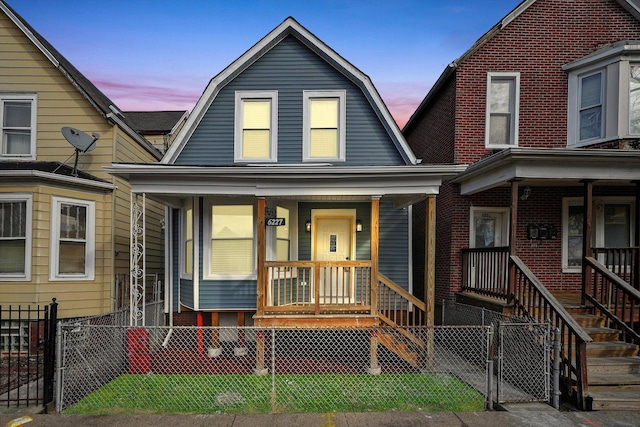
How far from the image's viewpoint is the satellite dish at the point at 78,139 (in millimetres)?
9722

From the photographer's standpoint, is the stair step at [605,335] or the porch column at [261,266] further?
the porch column at [261,266]

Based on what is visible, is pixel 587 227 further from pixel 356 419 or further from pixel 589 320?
pixel 356 419

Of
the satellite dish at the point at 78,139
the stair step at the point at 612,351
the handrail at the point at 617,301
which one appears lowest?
the stair step at the point at 612,351

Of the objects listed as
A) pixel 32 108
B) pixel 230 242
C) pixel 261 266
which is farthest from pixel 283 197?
pixel 32 108

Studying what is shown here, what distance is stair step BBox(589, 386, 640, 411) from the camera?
5988 millimetres

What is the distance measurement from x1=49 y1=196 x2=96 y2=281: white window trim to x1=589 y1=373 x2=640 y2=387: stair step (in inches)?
414

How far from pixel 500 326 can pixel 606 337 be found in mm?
3043

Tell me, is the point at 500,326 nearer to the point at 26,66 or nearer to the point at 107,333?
the point at 107,333

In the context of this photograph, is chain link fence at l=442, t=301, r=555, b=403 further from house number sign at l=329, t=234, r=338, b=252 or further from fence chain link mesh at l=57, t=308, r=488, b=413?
house number sign at l=329, t=234, r=338, b=252

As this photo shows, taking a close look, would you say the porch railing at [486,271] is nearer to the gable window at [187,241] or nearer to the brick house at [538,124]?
the brick house at [538,124]

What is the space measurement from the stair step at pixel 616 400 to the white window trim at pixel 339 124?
6.70 metres

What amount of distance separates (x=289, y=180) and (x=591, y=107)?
778 centimetres

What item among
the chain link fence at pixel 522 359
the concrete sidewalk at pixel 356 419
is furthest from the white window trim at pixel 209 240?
the chain link fence at pixel 522 359

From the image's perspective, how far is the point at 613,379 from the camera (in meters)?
6.50
